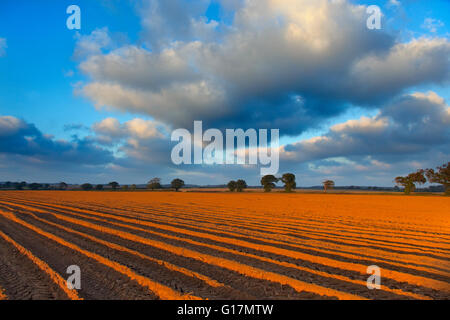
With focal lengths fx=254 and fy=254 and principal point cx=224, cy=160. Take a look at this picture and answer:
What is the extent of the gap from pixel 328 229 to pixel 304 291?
9.08 meters

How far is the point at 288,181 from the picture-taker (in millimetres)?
107812

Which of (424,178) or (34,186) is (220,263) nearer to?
(424,178)

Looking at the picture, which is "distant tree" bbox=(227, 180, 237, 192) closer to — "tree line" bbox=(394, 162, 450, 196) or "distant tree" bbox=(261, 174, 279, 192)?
"distant tree" bbox=(261, 174, 279, 192)

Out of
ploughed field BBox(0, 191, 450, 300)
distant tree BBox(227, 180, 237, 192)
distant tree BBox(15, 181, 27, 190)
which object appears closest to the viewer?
ploughed field BBox(0, 191, 450, 300)

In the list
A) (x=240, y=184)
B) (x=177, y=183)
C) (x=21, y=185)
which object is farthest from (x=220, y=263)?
(x=21, y=185)

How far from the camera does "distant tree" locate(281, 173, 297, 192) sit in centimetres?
10788

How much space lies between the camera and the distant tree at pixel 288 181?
108 metres

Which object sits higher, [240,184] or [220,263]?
[220,263]

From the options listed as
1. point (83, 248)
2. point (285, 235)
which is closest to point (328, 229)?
point (285, 235)

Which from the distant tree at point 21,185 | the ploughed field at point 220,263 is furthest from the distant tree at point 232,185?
the distant tree at point 21,185

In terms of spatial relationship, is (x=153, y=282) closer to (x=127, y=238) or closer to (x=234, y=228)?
(x=127, y=238)

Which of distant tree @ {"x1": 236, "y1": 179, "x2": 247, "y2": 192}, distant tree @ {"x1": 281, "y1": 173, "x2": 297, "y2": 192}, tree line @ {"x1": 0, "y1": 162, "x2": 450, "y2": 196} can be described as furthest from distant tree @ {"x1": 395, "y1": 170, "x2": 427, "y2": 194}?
distant tree @ {"x1": 236, "y1": 179, "x2": 247, "y2": 192}
